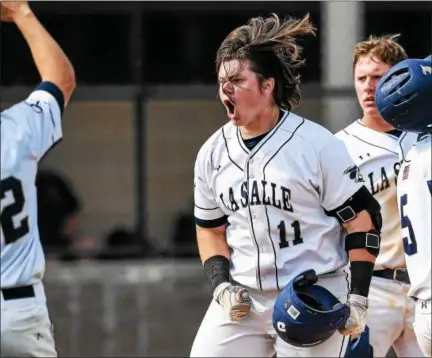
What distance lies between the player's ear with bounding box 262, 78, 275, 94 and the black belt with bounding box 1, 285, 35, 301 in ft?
→ 4.07

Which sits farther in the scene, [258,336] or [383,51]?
[383,51]

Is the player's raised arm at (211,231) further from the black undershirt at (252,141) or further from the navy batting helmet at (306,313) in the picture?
the navy batting helmet at (306,313)

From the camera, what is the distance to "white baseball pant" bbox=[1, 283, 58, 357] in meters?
3.87

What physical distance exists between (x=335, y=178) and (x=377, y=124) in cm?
108

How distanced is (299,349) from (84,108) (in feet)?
21.5

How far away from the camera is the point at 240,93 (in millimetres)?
4523

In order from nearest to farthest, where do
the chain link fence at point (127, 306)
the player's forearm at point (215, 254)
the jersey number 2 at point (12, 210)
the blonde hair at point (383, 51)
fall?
the jersey number 2 at point (12, 210) → the player's forearm at point (215, 254) → the blonde hair at point (383, 51) → the chain link fence at point (127, 306)

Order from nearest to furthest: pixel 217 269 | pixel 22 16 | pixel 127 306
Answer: pixel 22 16 < pixel 217 269 < pixel 127 306

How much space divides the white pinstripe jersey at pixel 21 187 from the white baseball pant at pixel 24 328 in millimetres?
67

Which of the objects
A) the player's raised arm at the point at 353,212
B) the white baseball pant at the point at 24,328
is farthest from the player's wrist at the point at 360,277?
the white baseball pant at the point at 24,328

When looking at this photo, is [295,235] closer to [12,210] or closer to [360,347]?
[360,347]

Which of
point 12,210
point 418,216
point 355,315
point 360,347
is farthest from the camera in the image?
point 360,347

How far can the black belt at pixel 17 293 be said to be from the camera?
3900mm

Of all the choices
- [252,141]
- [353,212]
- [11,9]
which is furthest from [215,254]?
[11,9]
